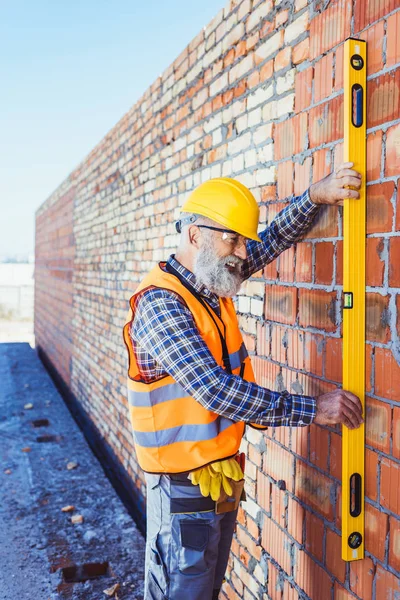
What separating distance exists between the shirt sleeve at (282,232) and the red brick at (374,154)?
1.11 ft

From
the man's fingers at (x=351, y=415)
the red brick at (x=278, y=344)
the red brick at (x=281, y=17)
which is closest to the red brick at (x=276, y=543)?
the red brick at (x=278, y=344)

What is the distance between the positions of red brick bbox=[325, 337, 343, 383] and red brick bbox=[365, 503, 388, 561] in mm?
460

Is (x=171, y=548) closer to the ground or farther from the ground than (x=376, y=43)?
closer to the ground

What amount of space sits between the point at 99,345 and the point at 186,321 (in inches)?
181

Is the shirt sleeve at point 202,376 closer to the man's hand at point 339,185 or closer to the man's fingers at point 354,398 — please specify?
the man's fingers at point 354,398

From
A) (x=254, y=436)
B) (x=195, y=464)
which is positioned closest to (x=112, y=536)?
(x=254, y=436)

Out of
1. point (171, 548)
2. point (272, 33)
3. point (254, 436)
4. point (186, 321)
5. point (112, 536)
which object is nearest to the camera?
point (186, 321)

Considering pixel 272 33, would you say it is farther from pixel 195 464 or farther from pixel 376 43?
pixel 195 464

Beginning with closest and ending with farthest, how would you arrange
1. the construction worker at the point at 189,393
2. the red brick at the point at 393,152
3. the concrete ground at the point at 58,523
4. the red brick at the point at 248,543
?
the red brick at the point at 393,152, the construction worker at the point at 189,393, the red brick at the point at 248,543, the concrete ground at the point at 58,523

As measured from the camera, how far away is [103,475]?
18.1 ft

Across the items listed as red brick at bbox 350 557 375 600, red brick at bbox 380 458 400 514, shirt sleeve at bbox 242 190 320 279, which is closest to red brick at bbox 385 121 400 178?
shirt sleeve at bbox 242 190 320 279

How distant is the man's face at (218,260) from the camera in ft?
7.34

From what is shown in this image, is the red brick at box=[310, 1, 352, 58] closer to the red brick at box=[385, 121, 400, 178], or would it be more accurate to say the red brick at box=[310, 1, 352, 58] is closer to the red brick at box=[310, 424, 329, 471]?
the red brick at box=[385, 121, 400, 178]

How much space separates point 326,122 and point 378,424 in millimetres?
1142
